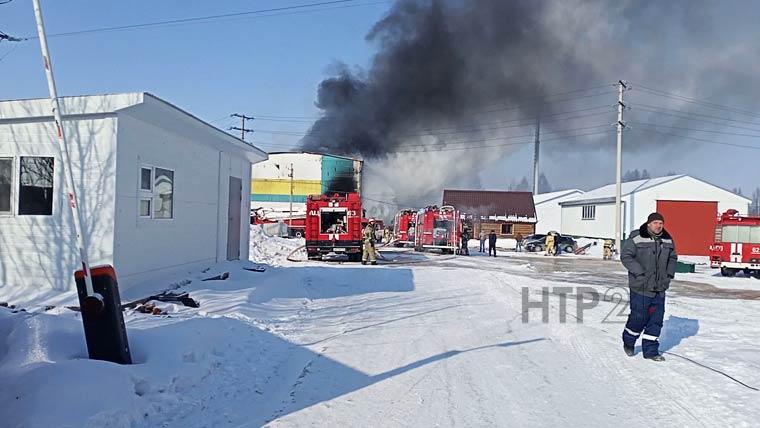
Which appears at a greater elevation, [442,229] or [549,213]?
[549,213]

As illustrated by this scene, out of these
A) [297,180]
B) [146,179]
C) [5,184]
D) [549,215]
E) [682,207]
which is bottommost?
[5,184]

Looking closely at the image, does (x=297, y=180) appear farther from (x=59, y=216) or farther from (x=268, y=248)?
(x=59, y=216)

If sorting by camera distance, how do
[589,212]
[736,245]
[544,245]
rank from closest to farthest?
[736,245], [544,245], [589,212]

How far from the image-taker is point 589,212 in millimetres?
49781

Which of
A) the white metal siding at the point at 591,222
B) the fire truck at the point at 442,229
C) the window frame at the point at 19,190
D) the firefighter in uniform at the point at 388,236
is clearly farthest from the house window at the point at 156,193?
the white metal siding at the point at 591,222

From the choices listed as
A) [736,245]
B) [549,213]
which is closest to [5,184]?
[736,245]

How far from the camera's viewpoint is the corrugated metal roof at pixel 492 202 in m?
55.1

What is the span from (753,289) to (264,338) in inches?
656

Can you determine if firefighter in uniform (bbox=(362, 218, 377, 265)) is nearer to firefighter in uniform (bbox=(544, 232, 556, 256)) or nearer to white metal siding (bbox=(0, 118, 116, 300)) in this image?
white metal siding (bbox=(0, 118, 116, 300))

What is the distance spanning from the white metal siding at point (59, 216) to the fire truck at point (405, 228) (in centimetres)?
2777

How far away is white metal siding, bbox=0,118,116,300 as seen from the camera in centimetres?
1041

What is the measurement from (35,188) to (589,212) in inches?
1789

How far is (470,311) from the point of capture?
1142 cm

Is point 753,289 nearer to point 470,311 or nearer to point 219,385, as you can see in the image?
point 470,311
